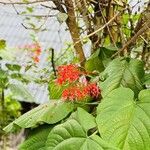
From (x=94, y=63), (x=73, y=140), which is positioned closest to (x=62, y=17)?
(x=94, y=63)

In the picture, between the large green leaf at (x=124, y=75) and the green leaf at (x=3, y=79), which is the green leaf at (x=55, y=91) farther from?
the green leaf at (x=3, y=79)

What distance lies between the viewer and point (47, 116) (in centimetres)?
137

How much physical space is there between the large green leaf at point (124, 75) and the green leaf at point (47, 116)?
127 millimetres

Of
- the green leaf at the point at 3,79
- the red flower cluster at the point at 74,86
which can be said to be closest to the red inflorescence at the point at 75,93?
the red flower cluster at the point at 74,86

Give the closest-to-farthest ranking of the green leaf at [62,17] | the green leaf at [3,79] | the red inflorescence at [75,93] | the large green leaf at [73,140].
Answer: the large green leaf at [73,140] < the red inflorescence at [75,93] < the green leaf at [62,17] < the green leaf at [3,79]

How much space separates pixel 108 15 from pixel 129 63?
1.04ft

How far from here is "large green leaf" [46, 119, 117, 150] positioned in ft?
3.67

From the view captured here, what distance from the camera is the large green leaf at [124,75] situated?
4.50 ft

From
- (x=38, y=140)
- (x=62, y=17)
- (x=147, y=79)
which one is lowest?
(x=38, y=140)

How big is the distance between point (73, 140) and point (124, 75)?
13.0 inches

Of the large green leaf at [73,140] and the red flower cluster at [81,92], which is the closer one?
the large green leaf at [73,140]

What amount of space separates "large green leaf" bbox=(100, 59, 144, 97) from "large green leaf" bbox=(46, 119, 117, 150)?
198 millimetres

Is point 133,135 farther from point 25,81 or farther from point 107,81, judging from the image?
point 25,81

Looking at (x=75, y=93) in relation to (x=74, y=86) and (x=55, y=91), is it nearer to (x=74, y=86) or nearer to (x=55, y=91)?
(x=74, y=86)
